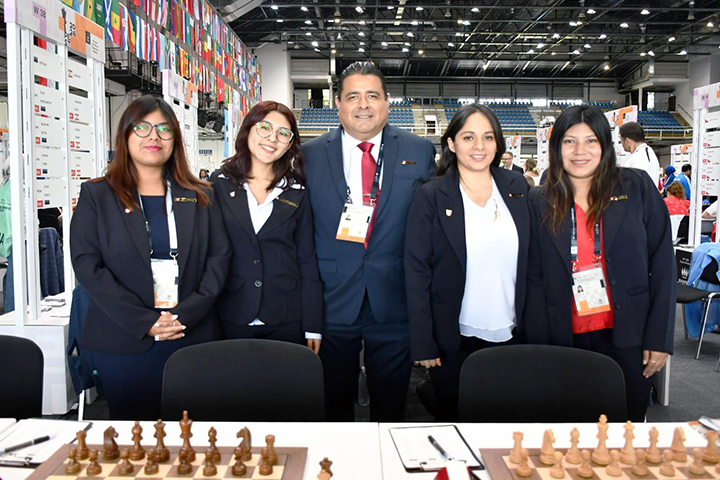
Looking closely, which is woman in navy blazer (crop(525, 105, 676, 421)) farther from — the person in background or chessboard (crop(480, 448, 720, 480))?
the person in background

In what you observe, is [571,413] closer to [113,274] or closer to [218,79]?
[113,274]

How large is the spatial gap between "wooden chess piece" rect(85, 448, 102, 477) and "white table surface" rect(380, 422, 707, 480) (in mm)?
592

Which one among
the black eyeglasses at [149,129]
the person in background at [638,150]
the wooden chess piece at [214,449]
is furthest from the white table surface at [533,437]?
the person in background at [638,150]

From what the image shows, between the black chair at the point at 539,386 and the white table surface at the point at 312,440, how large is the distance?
0.40 m

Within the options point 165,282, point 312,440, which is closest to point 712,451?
point 312,440

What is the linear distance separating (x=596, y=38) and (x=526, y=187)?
18.9m

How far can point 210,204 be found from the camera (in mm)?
2078

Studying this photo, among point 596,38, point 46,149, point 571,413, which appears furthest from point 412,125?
point 571,413

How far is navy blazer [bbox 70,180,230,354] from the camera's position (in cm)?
187

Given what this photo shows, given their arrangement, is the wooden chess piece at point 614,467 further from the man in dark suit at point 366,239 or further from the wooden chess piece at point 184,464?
the man in dark suit at point 366,239

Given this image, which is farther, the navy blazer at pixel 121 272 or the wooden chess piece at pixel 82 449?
the navy blazer at pixel 121 272

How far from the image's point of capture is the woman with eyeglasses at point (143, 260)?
190 cm

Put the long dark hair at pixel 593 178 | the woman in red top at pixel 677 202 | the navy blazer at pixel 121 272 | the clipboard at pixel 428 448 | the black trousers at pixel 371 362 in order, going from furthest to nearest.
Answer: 1. the woman in red top at pixel 677 202
2. the black trousers at pixel 371 362
3. the long dark hair at pixel 593 178
4. the navy blazer at pixel 121 272
5. the clipboard at pixel 428 448

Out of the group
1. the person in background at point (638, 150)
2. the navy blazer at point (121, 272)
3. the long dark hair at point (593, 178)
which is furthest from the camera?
the person in background at point (638, 150)
